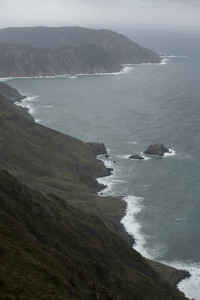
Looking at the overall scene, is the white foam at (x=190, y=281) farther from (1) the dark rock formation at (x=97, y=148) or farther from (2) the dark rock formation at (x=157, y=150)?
(1) the dark rock formation at (x=97, y=148)

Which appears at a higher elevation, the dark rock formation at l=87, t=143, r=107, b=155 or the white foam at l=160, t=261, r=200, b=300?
the dark rock formation at l=87, t=143, r=107, b=155

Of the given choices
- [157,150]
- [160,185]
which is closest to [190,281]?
[160,185]

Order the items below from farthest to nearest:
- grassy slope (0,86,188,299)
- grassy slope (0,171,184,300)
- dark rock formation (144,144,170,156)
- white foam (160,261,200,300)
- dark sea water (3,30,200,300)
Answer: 1. dark rock formation (144,144,170,156)
2. dark sea water (3,30,200,300)
3. white foam (160,261,200,300)
4. grassy slope (0,86,188,299)
5. grassy slope (0,171,184,300)

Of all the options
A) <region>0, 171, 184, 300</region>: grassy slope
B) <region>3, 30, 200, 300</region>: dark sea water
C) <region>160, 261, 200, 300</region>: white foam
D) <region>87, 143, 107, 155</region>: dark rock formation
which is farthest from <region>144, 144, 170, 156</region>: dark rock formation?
<region>0, 171, 184, 300</region>: grassy slope

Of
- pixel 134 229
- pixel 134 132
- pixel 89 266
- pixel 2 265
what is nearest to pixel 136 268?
pixel 89 266

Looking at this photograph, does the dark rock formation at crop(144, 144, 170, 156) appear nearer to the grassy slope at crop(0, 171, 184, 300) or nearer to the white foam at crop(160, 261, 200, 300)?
the white foam at crop(160, 261, 200, 300)

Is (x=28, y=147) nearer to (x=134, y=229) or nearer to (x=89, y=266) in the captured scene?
(x=134, y=229)

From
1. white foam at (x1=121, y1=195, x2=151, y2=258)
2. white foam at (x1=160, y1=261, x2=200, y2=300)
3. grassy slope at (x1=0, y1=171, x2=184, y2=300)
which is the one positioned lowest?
white foam at (x1=160, y1=261, x2=200, y2=300)
